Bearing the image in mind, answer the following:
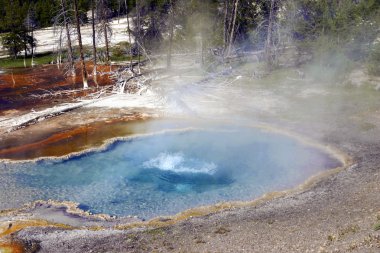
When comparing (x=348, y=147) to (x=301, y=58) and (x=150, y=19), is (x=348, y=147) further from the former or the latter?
(x=150, y=19)

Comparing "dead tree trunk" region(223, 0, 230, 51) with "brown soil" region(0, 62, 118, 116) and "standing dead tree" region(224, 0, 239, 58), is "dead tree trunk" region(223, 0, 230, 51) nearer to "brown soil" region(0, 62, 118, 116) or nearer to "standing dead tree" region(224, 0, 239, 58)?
"standing dead tree" region(224, 0, 239, 58)

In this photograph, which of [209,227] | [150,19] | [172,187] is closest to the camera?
[209,227]

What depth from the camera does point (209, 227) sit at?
42.9ft

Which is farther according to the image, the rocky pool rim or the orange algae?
the orange algae

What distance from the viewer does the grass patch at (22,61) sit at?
43.0 m

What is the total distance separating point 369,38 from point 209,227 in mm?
21968

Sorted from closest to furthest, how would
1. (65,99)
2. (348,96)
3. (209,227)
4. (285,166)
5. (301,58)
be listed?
(209,227), (285,166), (348,96), (65,99), (301,58)

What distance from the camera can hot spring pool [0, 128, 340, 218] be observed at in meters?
16.2

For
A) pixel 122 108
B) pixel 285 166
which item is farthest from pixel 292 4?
pixel 285 166

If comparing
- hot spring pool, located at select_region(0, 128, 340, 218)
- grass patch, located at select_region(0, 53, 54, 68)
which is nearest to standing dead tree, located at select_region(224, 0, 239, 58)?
hot spring pool, located at select_region(0, 128, 340, 218)

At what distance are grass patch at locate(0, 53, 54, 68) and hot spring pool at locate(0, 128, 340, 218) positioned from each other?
1011 inches

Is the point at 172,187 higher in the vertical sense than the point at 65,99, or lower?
lower

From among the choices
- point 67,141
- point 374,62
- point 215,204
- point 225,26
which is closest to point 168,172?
point 215,204

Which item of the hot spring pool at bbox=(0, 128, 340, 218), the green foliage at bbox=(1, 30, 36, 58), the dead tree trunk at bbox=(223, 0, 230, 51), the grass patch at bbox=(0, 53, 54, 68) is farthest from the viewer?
the green foliage at bbox=(1, 30, 36, 58)
